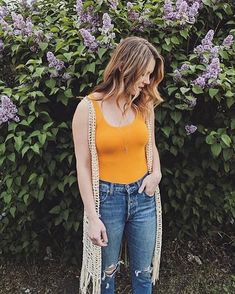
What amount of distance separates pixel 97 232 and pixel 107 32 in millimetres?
1196

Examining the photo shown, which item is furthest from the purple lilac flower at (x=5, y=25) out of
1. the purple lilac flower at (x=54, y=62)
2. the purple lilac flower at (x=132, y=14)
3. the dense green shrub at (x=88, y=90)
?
the purple lilac flower at (x=132, y=14)

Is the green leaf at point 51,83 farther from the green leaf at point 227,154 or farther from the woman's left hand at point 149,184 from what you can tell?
the green leaf at point 227,154

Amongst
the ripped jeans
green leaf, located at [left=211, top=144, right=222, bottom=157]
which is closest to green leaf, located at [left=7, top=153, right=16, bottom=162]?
the ripped jeans

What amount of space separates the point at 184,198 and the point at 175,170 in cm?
22

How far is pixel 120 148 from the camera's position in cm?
215

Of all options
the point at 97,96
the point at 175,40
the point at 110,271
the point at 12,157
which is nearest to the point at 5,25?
the point at 12,157

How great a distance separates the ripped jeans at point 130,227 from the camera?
7.26ft

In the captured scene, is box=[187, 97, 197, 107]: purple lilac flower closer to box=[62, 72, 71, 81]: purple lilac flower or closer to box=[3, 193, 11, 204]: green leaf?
box=[62, 72, 71, 81]: purple lilac flower

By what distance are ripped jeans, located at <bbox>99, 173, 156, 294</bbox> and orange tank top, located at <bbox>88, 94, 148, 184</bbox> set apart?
0.14 feet

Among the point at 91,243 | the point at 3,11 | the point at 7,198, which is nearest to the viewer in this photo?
the point at 91,243

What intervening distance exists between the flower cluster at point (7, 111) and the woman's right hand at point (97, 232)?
928 mm

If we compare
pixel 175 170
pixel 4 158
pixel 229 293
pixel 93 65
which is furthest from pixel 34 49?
pixel 229 293

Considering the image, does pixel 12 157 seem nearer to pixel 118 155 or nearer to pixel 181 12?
pixel 118 155

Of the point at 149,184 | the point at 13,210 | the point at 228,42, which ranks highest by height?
the point at 228,42
